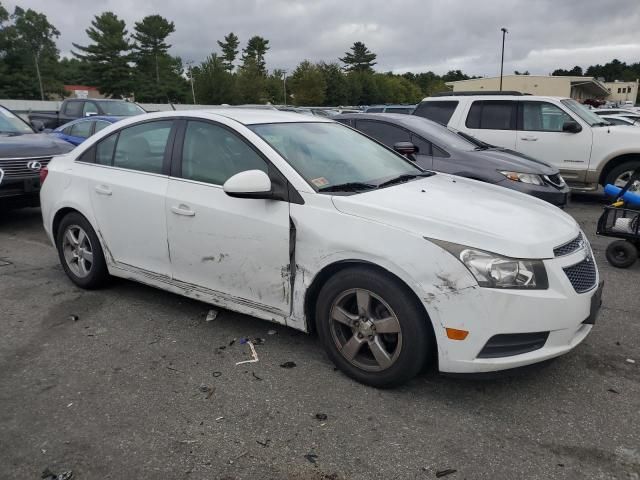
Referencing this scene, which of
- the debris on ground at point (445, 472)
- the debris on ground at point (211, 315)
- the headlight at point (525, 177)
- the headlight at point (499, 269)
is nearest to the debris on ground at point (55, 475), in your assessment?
the debris on ground at point (445, 472)

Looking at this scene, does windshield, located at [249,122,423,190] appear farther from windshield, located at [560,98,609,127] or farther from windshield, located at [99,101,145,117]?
windshield, located at [99,101,145,117]

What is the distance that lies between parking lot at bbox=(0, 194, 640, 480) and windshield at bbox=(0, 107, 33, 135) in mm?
4794

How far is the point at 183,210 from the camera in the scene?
12.6 ft

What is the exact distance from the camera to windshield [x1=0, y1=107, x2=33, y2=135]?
795cm

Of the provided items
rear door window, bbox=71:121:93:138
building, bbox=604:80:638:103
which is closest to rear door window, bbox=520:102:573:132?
rear door window, bbox=71:121:93:138

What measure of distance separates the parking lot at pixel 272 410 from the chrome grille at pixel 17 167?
129 inches

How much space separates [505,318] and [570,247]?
733 mm

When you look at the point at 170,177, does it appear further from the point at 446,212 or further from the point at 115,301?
the point at 446,212

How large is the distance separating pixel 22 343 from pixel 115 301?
902 millimetres

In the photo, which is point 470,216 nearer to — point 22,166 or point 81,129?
point 22,166

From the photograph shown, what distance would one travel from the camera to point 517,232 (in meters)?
2.98

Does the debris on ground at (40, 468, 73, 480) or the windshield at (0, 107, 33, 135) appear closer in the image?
the debris on ground at (40, 468, 73, 480)

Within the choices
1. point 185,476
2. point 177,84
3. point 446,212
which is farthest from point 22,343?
point 177,84

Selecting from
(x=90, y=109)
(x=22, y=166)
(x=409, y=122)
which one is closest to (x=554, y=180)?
(x=409, y=122)
